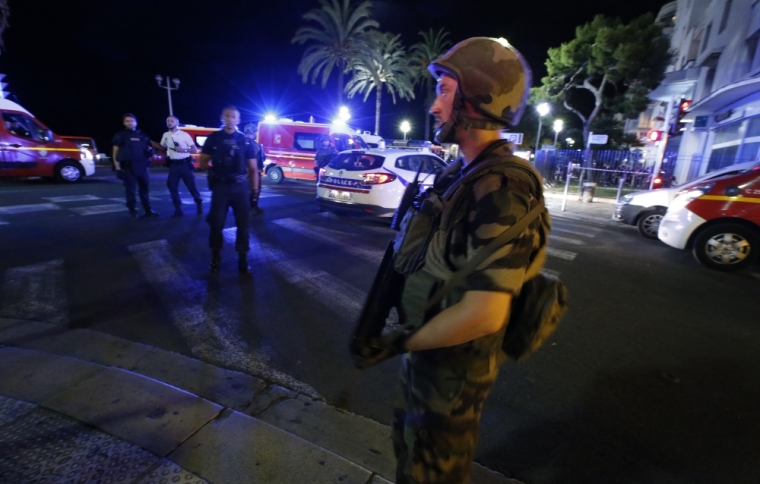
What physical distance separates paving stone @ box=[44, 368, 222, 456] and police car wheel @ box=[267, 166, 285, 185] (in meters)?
13.7

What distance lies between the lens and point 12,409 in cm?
229

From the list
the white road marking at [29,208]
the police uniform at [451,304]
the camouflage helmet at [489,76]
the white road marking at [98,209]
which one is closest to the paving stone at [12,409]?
the police uniform at [451,304]

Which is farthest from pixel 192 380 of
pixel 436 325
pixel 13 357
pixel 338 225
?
pixel 338 225

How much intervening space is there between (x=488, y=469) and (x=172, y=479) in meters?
1.58

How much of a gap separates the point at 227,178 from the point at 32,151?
1085cm

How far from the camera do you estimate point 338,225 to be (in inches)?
323

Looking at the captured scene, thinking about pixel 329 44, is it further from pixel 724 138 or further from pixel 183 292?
pixel 183 292

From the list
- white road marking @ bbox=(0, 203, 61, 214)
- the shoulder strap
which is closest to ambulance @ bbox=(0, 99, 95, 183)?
white road marking @ bbox=(0, 203, 61, 214)

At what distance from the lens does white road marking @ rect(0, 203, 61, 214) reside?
777cm

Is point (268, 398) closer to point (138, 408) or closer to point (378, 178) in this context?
point (138, 408)

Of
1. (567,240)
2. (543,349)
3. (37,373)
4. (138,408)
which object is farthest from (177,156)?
(567,240)

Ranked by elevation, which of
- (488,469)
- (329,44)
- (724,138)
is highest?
(329,44)

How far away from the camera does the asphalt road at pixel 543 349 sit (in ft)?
7.77

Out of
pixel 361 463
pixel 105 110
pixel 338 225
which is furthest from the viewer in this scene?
pixel 105 110
